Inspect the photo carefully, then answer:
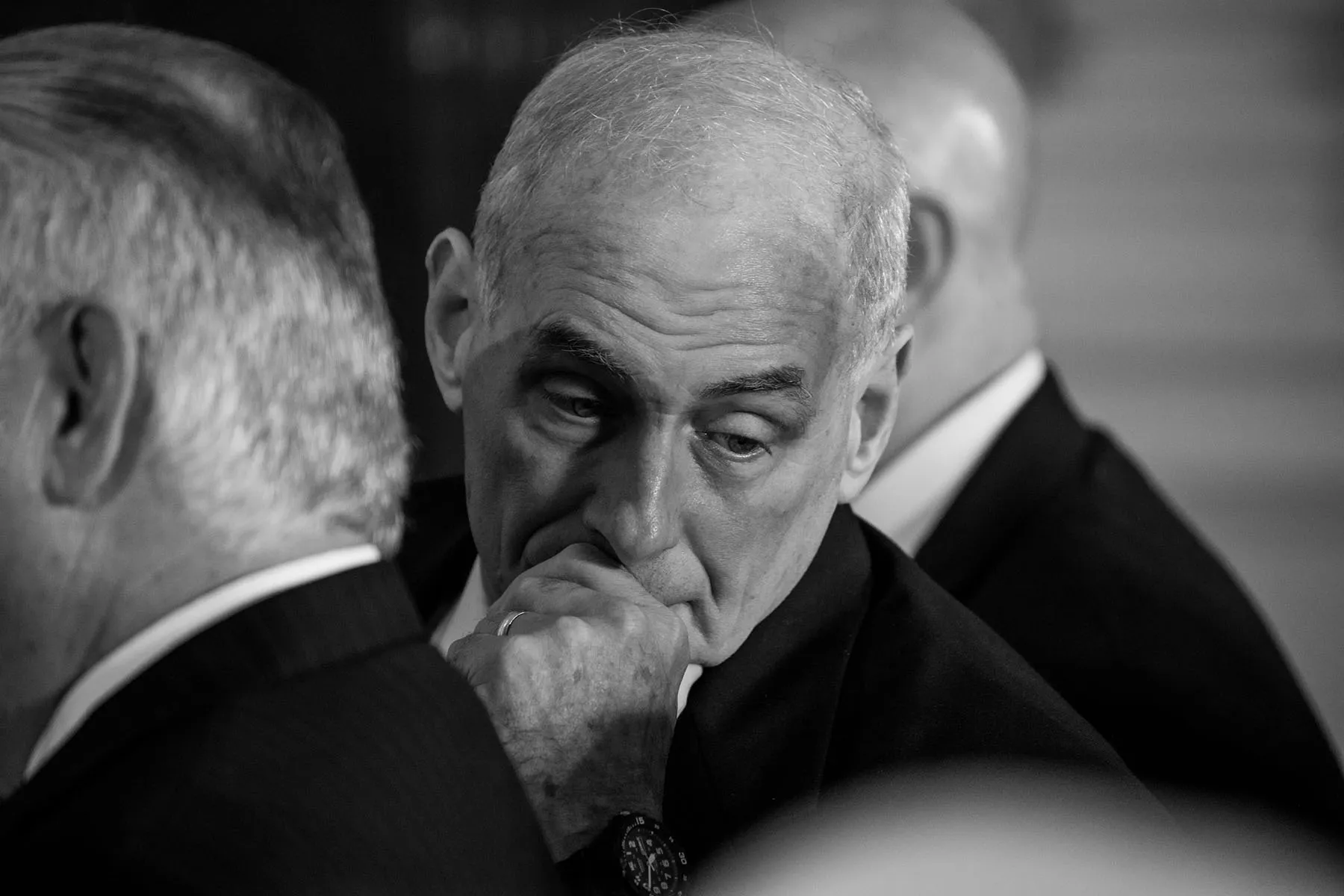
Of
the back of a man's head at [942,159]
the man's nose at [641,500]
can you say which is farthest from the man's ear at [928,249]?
the man's nose at [641,500]

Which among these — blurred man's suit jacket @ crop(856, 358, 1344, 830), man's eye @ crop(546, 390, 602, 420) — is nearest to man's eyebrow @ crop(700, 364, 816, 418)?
man's eye @ crop(546, 390, 602, 420)

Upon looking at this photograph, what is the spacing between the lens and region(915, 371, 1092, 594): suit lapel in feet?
7.75

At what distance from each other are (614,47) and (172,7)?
56.7 inches

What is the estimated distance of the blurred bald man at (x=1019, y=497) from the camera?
2049 mm

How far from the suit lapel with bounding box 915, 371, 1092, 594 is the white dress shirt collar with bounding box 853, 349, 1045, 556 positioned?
36mm

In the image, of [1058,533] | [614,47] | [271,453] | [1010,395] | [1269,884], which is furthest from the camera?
[1010,395]

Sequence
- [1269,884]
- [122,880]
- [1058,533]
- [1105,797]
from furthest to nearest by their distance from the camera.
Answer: [1058,533] < [1105,797] < [122,880] < [1269,884]

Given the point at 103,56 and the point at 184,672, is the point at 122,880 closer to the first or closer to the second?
the point at 184,672

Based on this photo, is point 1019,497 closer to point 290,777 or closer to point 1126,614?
point 1126,614

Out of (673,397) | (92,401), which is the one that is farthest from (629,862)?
(92,401)

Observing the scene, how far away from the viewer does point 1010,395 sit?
2.72 meters

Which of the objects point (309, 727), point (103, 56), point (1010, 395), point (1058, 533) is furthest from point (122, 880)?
point (1010, 395)

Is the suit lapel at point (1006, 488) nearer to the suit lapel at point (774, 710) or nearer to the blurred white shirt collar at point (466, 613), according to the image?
the suit lapel at point (774, 710)

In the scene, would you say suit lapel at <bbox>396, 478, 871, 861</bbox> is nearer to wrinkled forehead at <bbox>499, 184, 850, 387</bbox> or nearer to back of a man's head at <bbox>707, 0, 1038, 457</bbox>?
wrinkled forehead at <bbox>499, 184, 850, 387</bbox>
